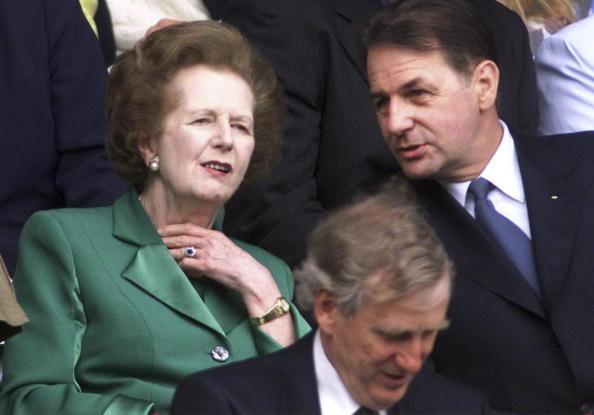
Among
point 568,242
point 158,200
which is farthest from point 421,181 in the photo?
point 158,200

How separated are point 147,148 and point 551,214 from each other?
1133 millimetres

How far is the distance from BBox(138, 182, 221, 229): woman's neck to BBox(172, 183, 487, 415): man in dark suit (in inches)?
36.9

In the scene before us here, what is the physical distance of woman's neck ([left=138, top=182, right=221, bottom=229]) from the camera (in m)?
4.39

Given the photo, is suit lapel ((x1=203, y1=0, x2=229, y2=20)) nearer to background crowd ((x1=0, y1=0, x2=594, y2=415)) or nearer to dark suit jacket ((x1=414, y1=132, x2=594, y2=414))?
background crowd ((x1=0, y1=0, x2=594, y2=415))

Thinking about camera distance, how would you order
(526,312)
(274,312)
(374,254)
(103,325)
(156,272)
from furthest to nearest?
1. (526,312)
2. (274,312)
3. (156,272)
4. (103,325)
5. (374,254)

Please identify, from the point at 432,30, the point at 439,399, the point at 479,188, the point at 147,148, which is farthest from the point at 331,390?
the point at 432,30

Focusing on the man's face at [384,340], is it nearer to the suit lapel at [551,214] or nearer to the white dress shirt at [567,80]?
the suit lapel at [551,214]

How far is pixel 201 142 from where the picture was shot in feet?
14.2

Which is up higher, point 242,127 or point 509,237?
point 242,127

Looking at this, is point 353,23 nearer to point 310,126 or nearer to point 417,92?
point 310,126

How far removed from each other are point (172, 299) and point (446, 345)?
79cm

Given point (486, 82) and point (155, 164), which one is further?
point (486, 82)

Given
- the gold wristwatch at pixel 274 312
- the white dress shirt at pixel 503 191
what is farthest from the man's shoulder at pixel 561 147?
the gold wristwatch at pixel 274 312

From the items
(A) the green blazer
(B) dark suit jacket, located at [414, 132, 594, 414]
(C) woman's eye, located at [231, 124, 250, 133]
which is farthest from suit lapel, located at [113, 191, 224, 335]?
(B) dark suit jacket, located at [414, 132, 594, 414]
